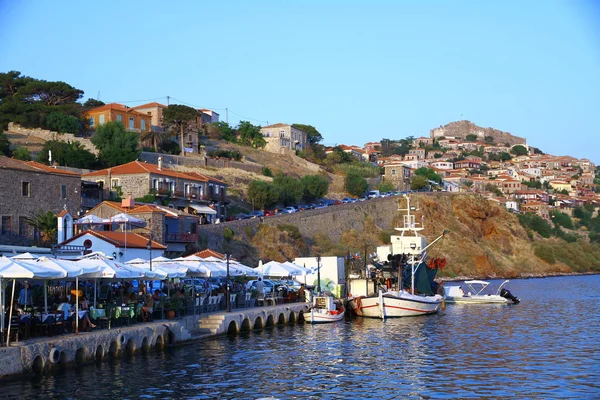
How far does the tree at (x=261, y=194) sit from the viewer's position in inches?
3509

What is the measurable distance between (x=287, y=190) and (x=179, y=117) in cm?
2300

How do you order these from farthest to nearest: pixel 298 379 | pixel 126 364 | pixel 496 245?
pixel 496 245
pixel 126 364
pixel 298 379

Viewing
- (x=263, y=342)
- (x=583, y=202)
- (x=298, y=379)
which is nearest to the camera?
(x=298, y=379)

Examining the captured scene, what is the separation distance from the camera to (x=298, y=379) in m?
23.4

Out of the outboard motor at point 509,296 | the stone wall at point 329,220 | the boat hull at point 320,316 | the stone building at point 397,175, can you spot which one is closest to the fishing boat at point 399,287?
the boat hull at point 320,316

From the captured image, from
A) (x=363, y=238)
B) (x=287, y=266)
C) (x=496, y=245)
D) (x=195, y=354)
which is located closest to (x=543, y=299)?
(x=287, y=266)

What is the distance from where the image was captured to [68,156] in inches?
2995

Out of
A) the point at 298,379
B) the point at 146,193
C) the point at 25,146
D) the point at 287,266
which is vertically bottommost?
the point at 298,379

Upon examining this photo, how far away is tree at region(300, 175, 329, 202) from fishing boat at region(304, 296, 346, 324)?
58927 mm

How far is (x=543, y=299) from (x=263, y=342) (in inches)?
1362

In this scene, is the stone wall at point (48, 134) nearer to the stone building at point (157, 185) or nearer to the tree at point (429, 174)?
the stone building at point (157, 185)

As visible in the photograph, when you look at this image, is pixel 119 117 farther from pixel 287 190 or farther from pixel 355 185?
pixel 355 185

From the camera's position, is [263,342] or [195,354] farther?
[263,342]

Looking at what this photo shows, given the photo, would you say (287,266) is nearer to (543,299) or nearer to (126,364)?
(126,364)
